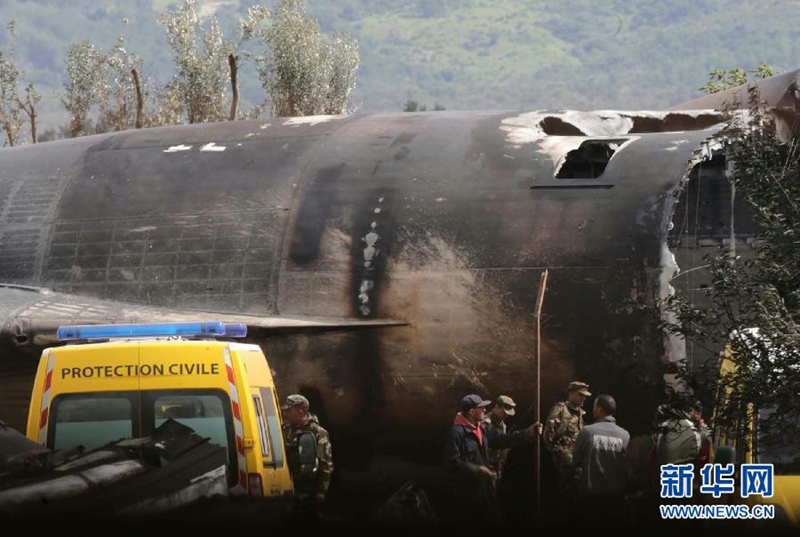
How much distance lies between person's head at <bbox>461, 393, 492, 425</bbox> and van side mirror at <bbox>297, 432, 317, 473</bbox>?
1.43 metres

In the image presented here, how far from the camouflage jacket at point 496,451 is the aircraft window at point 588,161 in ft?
9.00

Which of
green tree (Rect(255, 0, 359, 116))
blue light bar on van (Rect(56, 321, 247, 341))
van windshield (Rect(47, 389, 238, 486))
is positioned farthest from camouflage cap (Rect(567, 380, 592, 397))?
green tree (Rect(255, 0, 359, 116))

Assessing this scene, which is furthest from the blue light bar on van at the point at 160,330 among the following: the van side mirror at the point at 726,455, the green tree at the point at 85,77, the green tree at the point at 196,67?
the green tree at the point at 85,77

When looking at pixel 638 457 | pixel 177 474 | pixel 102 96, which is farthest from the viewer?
pixel 102 96

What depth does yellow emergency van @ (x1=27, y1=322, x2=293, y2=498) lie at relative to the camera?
1184 cm

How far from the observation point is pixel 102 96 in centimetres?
4800

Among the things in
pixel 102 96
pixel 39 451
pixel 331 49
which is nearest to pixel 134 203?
pixel 39 451

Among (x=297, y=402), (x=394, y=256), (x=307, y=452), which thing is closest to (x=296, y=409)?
(x=297, y=402)

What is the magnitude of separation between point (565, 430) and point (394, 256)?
7.85 feet

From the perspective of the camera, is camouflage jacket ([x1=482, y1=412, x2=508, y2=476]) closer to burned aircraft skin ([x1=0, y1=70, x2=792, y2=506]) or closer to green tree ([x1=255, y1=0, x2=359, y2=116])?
burned aircraft skin ([x1=0, y1=70, x2=792, y2=506])

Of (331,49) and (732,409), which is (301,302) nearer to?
(732,409)

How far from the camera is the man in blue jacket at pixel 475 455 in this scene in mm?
13672

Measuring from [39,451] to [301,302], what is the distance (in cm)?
421

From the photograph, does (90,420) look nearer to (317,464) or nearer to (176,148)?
(317,464)
